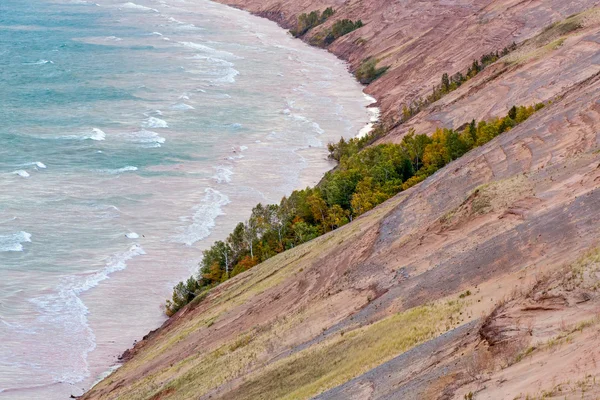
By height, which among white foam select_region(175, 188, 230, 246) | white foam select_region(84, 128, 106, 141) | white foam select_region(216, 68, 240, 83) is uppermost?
white foam select_region(216, 68, 240, 83)

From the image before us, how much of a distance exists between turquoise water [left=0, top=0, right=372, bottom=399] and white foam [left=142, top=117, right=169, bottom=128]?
Result: 0.12 metres

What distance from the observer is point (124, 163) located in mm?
81875

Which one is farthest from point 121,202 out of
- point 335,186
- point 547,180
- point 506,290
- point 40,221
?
point 506,290

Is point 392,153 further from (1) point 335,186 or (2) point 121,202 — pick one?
(2) point 121,202

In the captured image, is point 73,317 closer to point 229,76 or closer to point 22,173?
point 22,173

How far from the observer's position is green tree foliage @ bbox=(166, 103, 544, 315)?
5575 cm

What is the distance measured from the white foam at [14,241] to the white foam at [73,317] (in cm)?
624

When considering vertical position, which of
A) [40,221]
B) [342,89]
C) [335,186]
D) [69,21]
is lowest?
[335,186]

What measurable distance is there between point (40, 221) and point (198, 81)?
59961 millimetres

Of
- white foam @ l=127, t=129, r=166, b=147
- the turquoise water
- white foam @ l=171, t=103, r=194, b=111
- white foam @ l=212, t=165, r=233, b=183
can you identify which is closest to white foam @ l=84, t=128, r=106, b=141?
the turquoise water

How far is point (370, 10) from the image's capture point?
152 m

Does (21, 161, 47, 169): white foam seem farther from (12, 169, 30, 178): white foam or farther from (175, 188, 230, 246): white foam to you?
(175, 188, 230, 246): white foam

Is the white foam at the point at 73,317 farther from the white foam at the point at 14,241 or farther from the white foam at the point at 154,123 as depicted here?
the white foam at the point at 154,123

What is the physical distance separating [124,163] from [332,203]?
28.4 m
